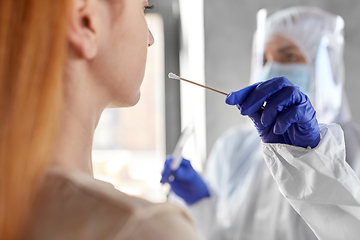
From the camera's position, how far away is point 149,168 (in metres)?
2.13

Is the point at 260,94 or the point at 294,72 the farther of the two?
the point at 294,72

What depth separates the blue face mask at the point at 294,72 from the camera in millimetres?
1496

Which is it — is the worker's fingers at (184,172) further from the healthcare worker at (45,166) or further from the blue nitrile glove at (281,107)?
the healthcare worker at (45,166)

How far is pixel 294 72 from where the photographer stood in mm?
1504

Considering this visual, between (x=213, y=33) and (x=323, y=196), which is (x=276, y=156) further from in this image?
(x=213, y=33)

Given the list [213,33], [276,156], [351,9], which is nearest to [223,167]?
[213,33]

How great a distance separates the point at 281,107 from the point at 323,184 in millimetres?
210

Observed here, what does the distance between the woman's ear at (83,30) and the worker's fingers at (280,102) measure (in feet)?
1.48

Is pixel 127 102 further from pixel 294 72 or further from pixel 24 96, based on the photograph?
pixel 294 72

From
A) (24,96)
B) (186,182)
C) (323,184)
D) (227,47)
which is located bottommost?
(186,182)

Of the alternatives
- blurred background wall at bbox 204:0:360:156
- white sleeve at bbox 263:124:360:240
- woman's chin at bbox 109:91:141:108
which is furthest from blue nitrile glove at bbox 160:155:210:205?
woman's chin at bbox 109:91:141:108

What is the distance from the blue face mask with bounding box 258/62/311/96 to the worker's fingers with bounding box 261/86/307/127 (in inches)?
30.5

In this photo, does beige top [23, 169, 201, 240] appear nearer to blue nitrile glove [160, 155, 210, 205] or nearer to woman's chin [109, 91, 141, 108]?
woman's chin [109, 91, 141, 108]

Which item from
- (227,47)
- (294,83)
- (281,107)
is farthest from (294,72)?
(281,107)
